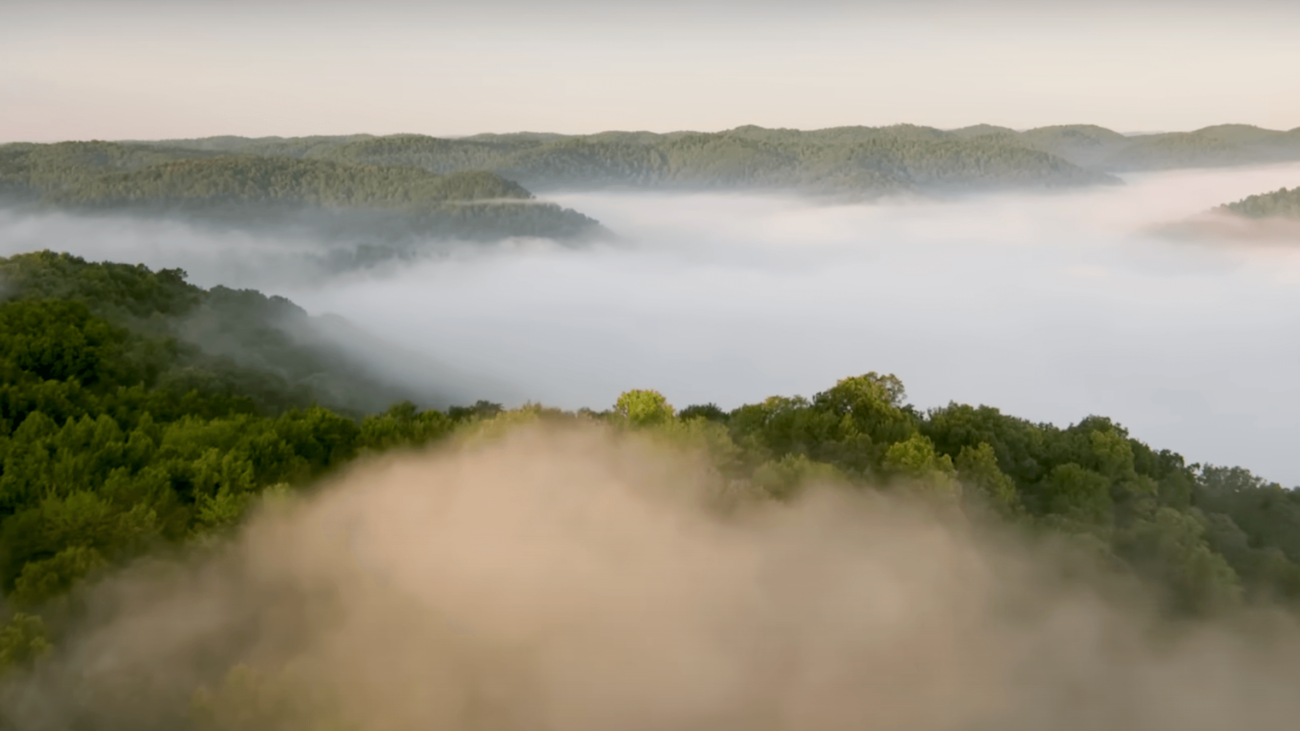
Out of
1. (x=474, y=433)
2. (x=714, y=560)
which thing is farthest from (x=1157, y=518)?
(x=474, y=433)

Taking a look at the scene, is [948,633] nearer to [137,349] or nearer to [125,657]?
[125,657]

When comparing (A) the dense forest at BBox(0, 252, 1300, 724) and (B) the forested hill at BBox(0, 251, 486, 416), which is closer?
(A) the dense forest at BBox(0, 252, 1300, 724)

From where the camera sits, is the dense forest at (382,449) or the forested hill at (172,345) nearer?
the dense forest at (382,449)

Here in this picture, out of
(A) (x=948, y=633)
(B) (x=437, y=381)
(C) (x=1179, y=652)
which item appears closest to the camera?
(A) (x=948, y=633)

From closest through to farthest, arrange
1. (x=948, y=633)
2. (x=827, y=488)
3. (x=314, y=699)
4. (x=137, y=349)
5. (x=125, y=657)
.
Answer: (x=314, y=699)
(x=125, y=657)
(x=948, y=633)
(x=827, y=488)
(x=137, y=349)
